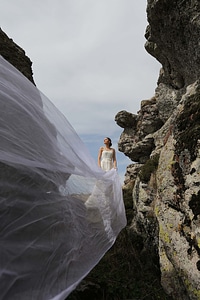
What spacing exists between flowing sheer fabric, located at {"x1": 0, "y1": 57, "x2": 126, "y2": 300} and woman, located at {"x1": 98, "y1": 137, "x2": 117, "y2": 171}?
6.00 meters

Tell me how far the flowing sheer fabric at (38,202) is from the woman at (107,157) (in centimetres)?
600

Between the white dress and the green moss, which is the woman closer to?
the white dress

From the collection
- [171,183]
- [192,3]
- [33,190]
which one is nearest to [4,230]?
[33,190]

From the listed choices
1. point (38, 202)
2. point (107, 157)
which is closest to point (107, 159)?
point (107, 157)

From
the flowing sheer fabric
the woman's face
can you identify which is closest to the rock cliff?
the flowing sheer fabric

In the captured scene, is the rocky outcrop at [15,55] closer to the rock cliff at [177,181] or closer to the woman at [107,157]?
the rock cliff at [177,181]

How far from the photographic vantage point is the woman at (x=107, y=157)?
945 centimetres

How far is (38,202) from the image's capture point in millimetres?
2219

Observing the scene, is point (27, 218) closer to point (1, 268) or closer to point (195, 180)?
point (1, 268)

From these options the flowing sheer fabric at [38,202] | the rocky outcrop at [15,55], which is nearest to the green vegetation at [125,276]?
the flowing sheer fabric at [38,202]

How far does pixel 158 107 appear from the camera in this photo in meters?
20.8

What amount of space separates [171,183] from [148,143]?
52.0 feet

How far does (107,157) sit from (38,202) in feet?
24.2

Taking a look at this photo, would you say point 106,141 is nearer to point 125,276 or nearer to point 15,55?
point 15,55
